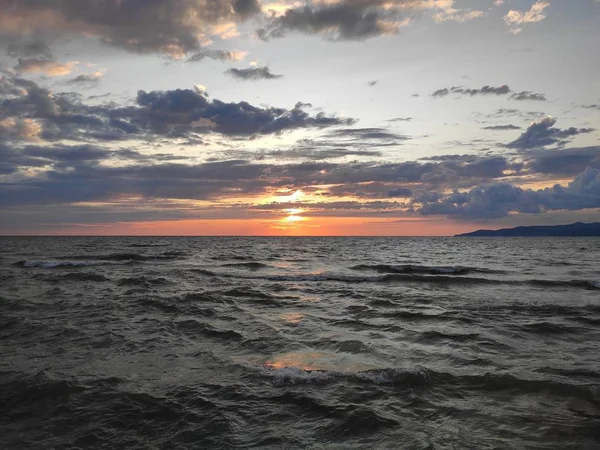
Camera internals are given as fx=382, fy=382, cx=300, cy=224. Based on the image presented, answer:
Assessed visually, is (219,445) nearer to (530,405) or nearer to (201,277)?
(530,405)

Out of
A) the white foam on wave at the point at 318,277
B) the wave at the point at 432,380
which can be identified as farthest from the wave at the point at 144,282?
the wave at the point at 432,380

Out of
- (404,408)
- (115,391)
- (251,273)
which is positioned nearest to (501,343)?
(404,408)

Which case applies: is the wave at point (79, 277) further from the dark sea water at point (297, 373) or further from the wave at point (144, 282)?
the dark sea water at point (297, 373)

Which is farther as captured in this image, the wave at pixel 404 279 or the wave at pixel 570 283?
the wave at pixel 404 279

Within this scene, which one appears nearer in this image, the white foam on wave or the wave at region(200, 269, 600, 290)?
the wave at region(200, 269, 600, 290)

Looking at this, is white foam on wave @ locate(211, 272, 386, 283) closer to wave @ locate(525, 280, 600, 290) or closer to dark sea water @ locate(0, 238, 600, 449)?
dark sea water @ locate(0, 238, 600, 449)

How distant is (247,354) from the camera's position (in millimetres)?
11117

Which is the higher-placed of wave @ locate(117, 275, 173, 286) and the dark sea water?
the dark sea water

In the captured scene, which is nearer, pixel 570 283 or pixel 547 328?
pixel 547 328

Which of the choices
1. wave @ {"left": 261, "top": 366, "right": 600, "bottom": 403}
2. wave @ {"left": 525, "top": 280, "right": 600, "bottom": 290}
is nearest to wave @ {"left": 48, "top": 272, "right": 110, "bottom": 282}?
wave @ {"left": 261, "top": 366, "right": 600, "bottom": 403}

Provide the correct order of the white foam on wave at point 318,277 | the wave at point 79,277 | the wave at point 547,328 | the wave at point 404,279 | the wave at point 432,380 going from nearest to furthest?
the wave at point 432,380
the wave at point 547,328
the wave at point 404,279
the wave at point 79,277
the white foam on wave at point 318,277

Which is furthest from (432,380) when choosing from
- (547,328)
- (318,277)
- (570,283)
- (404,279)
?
(570,283)

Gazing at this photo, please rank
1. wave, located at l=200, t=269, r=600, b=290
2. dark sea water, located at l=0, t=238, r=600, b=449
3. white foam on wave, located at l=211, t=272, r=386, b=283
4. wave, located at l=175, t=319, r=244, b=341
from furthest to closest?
1. white foam on wave, located at l=211, t=272, r=386, b=283
2. wave, located at l=200, t=269, r=600, b=290
3. wave, located at l=175, t=319, r=244, b=341
4. dark sea water, located at l=0, t=238, r=600, b=449

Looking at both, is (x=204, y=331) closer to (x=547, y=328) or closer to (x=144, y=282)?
(x=547, y=328)
